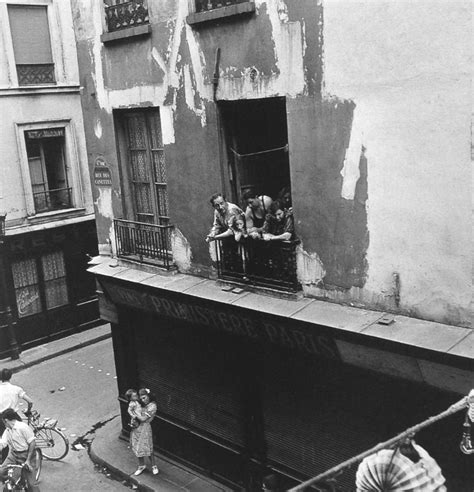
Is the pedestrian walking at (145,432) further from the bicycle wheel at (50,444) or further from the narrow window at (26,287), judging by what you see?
the narrow window at (26,287)

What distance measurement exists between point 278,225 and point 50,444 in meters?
6.68

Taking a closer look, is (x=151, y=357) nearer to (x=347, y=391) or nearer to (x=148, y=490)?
(x=148, y=490)

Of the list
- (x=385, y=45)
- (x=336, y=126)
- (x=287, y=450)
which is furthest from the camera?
(x=287, y=450)

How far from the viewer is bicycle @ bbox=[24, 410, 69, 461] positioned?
12.0m

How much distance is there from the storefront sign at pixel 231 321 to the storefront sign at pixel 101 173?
1783mm

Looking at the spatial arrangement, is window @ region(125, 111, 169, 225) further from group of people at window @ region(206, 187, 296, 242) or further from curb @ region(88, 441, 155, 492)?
curb @ region(88, 441, 155, 492)

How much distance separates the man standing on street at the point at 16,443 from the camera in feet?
32.5

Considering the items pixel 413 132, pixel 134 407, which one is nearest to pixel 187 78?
pixel 413 132

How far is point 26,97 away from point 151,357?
9122 mm

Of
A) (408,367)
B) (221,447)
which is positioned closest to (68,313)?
(221,447)

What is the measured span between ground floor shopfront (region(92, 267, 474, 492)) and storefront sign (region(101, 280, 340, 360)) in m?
0.02

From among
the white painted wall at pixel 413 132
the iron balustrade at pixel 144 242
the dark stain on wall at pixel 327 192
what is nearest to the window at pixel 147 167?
the iron balustrade at pixel 144 242

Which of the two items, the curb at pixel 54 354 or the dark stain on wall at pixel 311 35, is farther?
the curb at pixel 54 354

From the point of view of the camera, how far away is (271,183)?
371 inches
